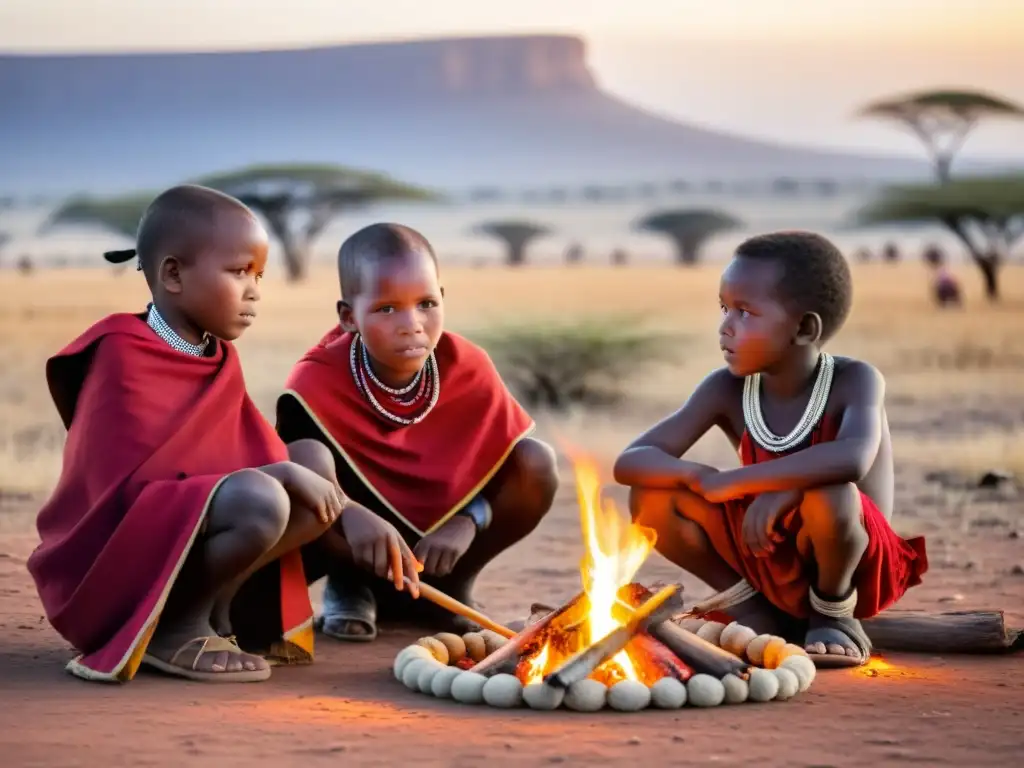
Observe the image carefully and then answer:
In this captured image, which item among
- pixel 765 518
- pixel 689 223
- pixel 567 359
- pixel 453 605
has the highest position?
pixel 689 223

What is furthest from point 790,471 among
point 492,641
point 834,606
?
point 492,641

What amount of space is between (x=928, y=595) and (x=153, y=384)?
312cm

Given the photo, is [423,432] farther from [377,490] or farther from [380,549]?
[380,549]

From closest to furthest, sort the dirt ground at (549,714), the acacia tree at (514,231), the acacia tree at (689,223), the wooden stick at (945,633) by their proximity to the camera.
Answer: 1. the dirt ground at (549,714)
2. the wooden stick at (945,633)
3. the acacia tree at (689,223)
4. the acacia tree at (514,231)

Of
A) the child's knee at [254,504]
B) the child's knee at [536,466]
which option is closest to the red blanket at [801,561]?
the child's knee at [536,466]

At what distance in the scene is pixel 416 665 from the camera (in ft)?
16.1

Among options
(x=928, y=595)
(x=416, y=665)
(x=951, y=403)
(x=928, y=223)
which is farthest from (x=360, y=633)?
(x=928, y=223)

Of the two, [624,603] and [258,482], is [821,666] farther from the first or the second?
[258,482]

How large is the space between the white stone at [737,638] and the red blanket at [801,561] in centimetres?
28

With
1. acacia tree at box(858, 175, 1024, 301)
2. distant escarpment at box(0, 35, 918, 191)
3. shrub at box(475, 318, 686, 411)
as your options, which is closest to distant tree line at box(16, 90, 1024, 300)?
acacia tree at box(858, 175, 1024, 301)

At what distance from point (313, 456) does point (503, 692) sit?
4.15ft

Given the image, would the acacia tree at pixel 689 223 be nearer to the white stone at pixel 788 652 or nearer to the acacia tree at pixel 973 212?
the acacia tree at pixel 973 212

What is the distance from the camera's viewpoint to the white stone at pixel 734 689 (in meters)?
4.66

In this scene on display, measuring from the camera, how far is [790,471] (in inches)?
205
